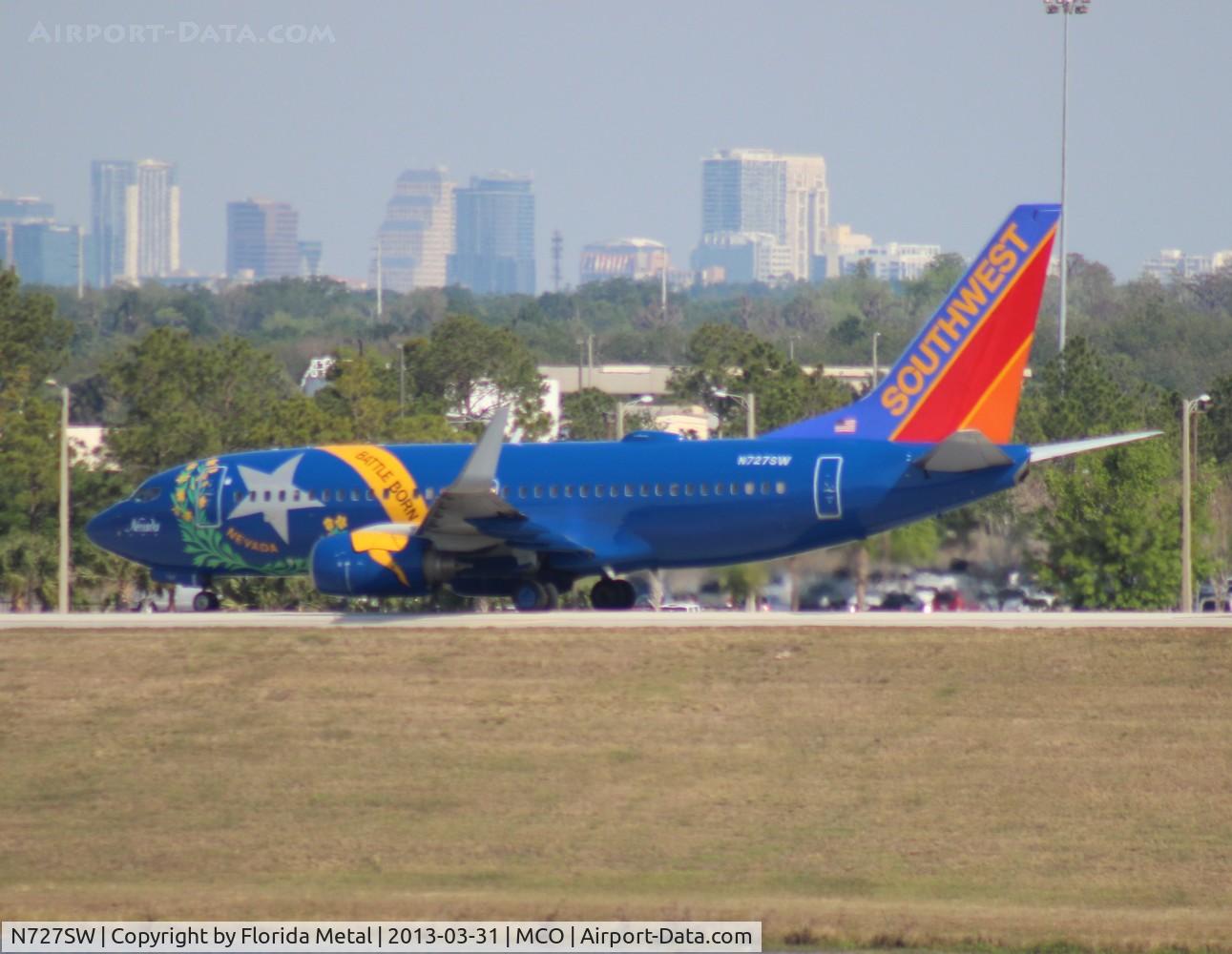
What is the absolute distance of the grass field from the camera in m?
22.0

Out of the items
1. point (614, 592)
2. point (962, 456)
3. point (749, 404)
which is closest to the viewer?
point (962, 456)

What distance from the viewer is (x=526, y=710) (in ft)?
93.1

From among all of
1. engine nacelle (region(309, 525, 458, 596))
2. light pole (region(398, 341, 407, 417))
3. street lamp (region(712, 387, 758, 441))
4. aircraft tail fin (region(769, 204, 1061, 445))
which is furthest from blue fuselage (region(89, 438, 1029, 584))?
light pole (region(398, 341, 407, 417))

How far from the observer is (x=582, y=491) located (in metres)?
33.6

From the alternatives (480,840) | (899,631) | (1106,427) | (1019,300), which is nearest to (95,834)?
(480,840)

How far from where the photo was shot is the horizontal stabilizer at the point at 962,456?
31.8 m

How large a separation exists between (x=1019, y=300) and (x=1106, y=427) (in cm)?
1978

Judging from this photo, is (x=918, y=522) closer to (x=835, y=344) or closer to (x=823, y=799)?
(x=823, y=799)

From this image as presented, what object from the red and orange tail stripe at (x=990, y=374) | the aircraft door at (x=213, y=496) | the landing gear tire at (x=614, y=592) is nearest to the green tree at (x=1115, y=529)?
the red and orange tail stripe at (x=990, y=374)

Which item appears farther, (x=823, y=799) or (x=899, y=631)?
(x=899, y=631)

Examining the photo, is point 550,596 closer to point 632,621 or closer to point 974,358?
point 632,621

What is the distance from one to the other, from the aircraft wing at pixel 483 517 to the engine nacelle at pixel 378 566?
325 mm

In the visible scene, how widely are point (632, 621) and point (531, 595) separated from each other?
264cm

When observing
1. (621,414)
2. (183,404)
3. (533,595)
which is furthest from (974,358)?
(183,404)
